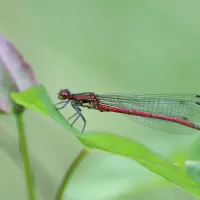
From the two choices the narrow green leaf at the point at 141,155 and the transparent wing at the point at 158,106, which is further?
the transparent wing at the point at 158,106

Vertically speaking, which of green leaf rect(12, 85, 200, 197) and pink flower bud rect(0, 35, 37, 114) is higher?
pink flower bud rect(0, 35, 37, 114)

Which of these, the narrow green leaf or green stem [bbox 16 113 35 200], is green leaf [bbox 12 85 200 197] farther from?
green stem [bbox 16 113 35 200]

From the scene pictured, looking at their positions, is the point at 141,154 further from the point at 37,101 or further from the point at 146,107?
the point at 146,107

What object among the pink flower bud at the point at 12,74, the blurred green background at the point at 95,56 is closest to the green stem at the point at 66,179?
the pink flower bud at the point at 12,74

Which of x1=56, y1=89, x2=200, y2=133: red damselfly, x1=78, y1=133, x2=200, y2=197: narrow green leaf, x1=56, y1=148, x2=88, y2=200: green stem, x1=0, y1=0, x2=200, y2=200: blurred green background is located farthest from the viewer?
x1=0, y1=0, x2=200, y2=200: blurred green background

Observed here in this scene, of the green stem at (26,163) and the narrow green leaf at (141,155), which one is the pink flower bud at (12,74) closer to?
the green stem at (26,163)

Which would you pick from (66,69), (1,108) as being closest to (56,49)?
(66,69)

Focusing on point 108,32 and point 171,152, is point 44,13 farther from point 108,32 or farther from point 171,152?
point 171,152

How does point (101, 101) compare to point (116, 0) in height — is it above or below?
below

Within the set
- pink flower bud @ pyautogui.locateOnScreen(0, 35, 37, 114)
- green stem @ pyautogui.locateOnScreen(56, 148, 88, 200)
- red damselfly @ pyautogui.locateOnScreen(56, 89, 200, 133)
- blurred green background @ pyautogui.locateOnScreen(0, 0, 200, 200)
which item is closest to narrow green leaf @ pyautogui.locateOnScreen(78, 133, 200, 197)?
green stem @ pyautogui.locateOnScreen(56, 148, 88, 200)
